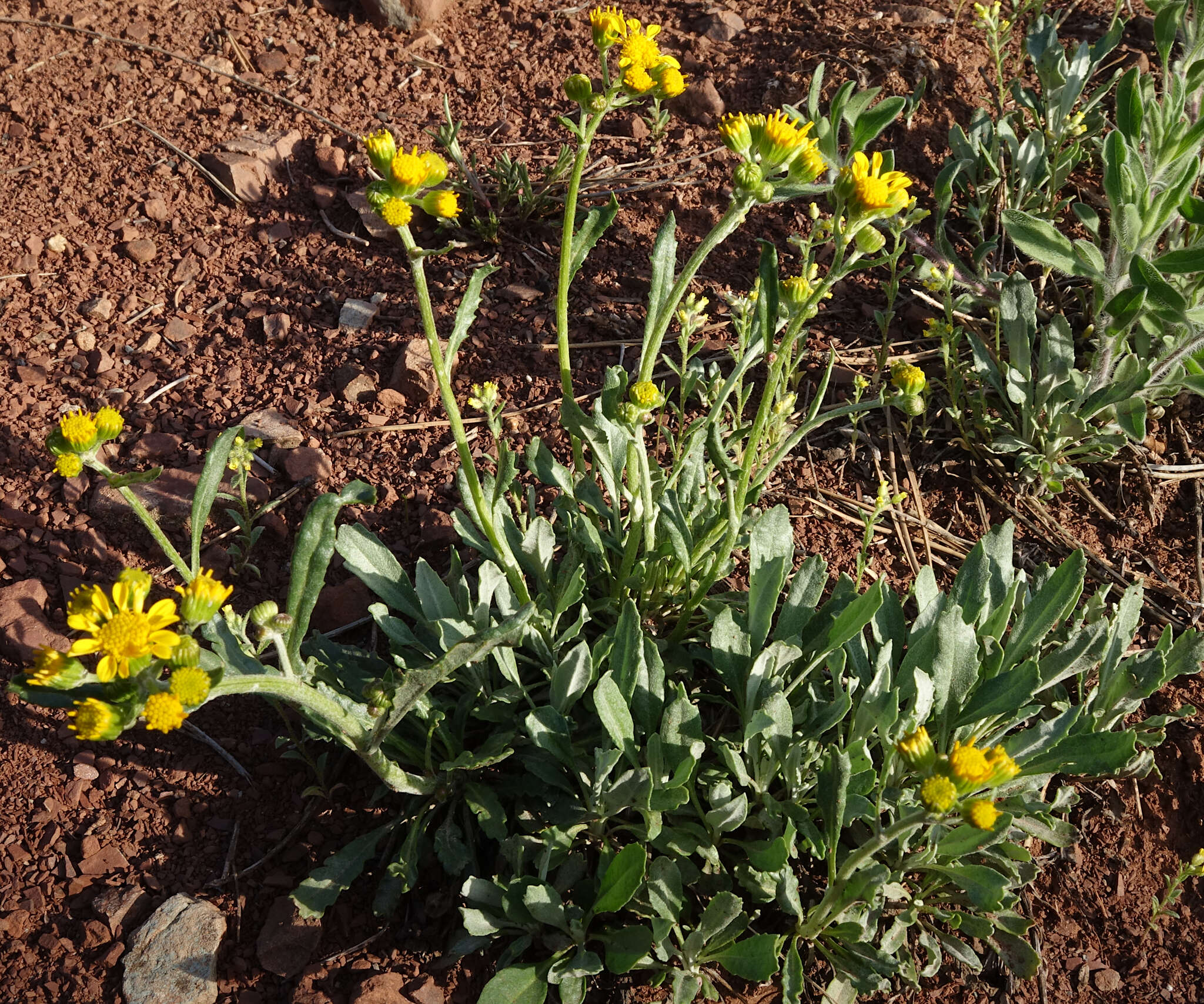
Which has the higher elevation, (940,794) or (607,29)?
(607,29)

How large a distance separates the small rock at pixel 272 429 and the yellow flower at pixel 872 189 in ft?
5.67

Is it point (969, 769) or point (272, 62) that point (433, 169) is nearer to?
point (969, 769)

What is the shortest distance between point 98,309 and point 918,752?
107 inches

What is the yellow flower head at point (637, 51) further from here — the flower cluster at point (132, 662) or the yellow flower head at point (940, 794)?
the yellow flower head at point (940, 794)

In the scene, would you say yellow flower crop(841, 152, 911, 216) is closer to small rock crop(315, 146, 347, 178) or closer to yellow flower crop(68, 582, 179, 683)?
yellow flower crop(68, 582, 179, 683)

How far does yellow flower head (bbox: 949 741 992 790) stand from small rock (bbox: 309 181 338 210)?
2.77m

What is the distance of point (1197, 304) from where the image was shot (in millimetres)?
2826

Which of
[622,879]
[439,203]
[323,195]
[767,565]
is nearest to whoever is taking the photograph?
[439,203]

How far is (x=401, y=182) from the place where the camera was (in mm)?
1688

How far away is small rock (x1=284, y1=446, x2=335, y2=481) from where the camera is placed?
8.94 ft

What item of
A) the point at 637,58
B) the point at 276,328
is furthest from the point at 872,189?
the point at 276,328

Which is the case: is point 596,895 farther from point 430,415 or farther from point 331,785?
point 430,415

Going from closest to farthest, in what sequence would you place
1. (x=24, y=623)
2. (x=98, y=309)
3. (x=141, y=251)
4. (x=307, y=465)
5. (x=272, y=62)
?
(x=24, y=623), (x=307, y=465), (x=98, y=309), (x=141, y=251), (x=272, y=62)

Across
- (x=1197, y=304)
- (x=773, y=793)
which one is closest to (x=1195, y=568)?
(x=1197, y=304)
